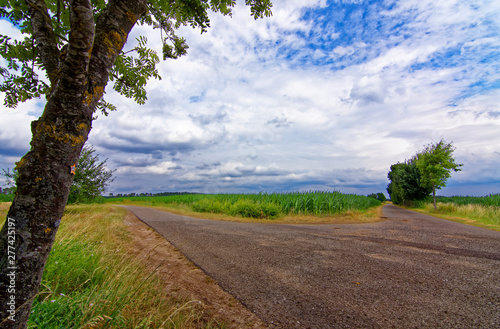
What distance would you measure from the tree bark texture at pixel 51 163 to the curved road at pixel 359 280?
2190mm

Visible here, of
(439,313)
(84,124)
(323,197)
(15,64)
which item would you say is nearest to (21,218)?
(84,124)

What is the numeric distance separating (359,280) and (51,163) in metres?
4.03

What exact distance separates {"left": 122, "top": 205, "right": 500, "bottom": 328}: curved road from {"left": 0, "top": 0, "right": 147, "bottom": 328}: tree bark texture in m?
2.19

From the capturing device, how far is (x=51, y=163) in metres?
1.38

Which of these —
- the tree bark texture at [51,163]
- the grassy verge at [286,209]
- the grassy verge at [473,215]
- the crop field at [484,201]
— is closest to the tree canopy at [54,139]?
the tree bark texture at [51,163]

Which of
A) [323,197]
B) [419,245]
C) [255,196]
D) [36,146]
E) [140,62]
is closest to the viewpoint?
[36,146]

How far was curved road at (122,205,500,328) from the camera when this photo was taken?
262 centimetres

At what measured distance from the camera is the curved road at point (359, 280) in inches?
103

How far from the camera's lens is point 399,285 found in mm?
3445

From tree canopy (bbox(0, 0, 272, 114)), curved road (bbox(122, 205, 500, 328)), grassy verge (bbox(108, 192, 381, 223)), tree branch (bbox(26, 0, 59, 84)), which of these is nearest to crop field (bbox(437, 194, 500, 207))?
grassy verge (bbox(108, 192, 381, 223))

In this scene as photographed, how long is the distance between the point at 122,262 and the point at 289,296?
7.97 ft

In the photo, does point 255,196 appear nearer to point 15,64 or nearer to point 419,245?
point 419,245

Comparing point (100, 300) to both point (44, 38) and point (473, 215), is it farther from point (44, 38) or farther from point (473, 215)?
point (473, 215)

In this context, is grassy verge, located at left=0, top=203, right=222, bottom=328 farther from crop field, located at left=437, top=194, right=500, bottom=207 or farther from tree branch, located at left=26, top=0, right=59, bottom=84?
crop field, located at left=437, top=194, right=500, bottom=207
